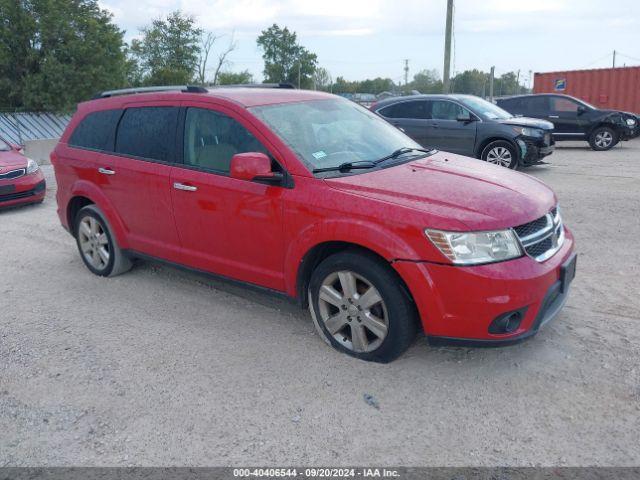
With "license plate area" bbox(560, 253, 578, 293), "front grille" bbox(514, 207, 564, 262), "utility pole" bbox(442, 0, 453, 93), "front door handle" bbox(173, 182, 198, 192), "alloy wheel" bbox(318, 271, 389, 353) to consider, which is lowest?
"alloy wheel" bbox(318, 271, 389, 353)

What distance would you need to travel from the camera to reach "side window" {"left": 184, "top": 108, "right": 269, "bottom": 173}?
4.25m

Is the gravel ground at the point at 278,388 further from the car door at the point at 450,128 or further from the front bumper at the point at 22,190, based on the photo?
the car door at the point at 450,128

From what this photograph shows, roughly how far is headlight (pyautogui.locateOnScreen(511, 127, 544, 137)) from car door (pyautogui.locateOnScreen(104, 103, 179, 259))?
26.6ft

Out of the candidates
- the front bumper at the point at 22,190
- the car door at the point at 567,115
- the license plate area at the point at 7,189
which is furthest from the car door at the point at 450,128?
the license plate area at the point at 7,189

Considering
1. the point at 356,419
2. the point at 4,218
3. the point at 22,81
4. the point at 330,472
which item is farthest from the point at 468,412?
the point at 22,81

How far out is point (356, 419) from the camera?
3197 mm

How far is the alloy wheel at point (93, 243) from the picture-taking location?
5.55 metres

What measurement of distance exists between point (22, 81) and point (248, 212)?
2950 cm

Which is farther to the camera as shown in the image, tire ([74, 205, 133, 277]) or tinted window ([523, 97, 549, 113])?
tinted window ([523, 97, 549, 113])

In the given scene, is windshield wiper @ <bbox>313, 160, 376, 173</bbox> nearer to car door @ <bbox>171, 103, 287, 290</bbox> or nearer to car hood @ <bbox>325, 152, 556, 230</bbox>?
car hood @ <bbox>325, 152, 556, 230</bbox>

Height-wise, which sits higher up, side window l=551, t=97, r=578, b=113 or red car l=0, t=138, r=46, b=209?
side window l=551, t=97, r=578, b=113

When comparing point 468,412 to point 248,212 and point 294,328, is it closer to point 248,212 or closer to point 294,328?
point 294,328

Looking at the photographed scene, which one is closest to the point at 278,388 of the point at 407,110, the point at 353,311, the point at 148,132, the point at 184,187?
the point at 353,311

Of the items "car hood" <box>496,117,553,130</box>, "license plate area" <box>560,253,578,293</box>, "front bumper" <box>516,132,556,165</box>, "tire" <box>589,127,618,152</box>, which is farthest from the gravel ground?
"tire" <box>589,127,618,152</box>
